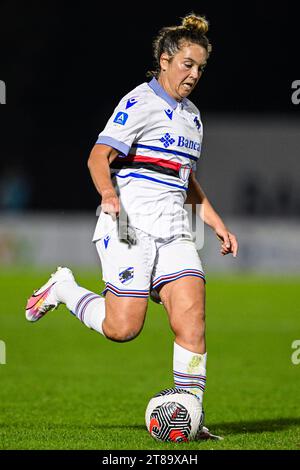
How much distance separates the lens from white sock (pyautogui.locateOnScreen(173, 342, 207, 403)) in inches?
242

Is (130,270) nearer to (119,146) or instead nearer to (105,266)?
(105,266)

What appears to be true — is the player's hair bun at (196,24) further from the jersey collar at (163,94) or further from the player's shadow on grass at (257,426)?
the player's shadow on grass at (257,426)

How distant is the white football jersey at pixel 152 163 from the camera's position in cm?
627

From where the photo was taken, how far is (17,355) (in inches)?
447

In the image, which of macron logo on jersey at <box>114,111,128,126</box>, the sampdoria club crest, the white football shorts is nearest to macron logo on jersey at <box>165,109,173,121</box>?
macron logo on jersey at <box>114,111,128,126</box>

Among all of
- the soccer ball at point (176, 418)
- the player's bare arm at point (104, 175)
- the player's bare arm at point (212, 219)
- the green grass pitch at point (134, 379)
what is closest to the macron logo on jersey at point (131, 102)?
the player's bare arm at point (104, 175)

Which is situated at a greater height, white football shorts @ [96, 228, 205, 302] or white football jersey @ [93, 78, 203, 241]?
white football jersey @ [93, 78, 203, 241]

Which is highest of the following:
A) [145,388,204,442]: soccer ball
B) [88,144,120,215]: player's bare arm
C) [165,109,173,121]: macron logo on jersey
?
[165,109,173,121]: macron logo on jersey

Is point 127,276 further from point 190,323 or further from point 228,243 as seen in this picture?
point 228,243

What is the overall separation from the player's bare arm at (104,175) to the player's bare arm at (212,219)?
2.40 ft

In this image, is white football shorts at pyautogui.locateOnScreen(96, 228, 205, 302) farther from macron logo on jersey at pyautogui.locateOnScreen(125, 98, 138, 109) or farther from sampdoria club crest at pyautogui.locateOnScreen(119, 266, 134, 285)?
macron logo on jersey at pyautogui.locateOnScreen(125, 98, 138, 109)

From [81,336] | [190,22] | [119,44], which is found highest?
[119,44]

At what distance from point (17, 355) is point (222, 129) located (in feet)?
59.8

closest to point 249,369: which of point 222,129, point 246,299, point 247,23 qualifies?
point 246,299
